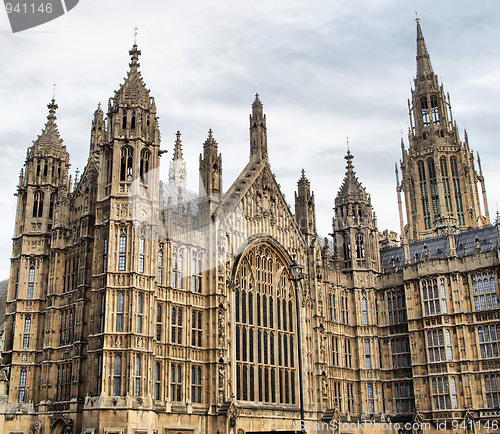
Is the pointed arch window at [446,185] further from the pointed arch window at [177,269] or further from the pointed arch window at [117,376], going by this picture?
the pointed arch window at [117,376]

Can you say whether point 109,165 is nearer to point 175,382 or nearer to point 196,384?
point 175,382

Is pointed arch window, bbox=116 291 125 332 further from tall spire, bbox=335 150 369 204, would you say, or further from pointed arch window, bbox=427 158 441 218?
pointed arch window, bbox=427 158 441 218

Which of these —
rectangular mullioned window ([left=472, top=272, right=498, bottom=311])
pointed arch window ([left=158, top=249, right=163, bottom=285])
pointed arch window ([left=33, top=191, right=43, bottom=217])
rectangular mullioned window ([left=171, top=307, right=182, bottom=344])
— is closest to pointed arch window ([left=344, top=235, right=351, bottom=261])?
rectangular mullioned window ([left=472, top=272, right=498, bottom=311])

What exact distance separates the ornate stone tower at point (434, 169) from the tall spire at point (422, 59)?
0.17 m

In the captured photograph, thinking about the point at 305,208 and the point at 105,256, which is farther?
the point at 305,208

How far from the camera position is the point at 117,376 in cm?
4000

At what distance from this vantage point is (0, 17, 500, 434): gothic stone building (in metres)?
42.6

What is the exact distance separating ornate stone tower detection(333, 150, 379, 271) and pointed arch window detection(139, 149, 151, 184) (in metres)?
25.4

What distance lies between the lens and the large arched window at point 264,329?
161ft

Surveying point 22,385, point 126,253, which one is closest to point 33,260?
point 22,385

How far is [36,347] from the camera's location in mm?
47344

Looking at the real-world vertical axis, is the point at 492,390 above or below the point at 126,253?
below

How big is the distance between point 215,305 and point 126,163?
12337 millimetres

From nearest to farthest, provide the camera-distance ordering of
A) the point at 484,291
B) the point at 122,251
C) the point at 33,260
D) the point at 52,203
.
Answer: the point at 122,251 → the point at 33,260 → the point at 52,203 → the point at 484,291
